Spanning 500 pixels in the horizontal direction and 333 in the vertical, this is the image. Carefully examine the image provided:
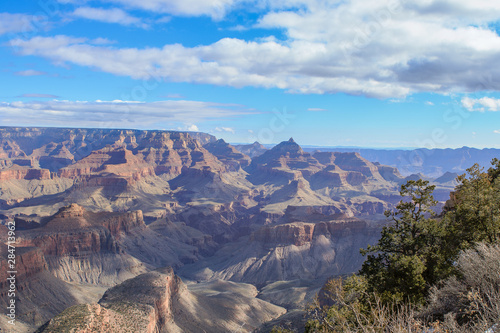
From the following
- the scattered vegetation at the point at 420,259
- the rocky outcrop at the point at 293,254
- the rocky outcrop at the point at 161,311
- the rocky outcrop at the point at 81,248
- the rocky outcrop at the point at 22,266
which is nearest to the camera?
the scattered vegetation at the point at 420,259

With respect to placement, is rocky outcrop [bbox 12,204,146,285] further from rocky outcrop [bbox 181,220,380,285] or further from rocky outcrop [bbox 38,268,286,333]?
rocky outcrop [bbox 38,268,286,333]

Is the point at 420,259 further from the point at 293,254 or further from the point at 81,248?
the point at 81,248

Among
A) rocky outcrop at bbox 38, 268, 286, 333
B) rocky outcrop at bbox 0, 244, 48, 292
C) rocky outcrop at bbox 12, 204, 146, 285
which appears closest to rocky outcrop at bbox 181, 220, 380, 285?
rocky outcrop at bbox 12, 204, 146, 285

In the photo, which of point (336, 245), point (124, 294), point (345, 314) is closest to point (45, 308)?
point (124, 294)

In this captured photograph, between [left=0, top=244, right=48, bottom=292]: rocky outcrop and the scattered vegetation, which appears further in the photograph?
[left=0, top=244, right=48, bottom=292]: rocky outcrop

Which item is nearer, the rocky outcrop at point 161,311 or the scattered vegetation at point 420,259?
the scattered vegetation at point 420,259

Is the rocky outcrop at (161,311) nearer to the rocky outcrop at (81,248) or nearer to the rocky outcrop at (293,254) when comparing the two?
the rocky outcrop at (293,254)

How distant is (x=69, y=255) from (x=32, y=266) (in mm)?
37129

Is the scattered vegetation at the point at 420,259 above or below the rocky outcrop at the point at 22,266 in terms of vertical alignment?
above

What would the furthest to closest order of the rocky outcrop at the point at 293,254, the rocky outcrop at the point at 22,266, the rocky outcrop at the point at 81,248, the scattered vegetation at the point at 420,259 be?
1. the rocky outcrop at the point at 293,254
2. the rocky outcrop at the point at 81,248
3. the rocky outcrop at the point at 22,266
4. the scattered vegetation at the point at 420,259

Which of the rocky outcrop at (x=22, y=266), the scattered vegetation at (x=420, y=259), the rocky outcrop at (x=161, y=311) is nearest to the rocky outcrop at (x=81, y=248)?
the rocky outcrop at (x=22, y=266)

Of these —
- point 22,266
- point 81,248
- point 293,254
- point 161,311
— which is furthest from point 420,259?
point 81,248

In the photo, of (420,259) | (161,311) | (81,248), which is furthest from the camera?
(81,248)

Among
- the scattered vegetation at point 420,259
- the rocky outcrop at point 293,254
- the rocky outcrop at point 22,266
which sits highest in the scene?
the scattered vegetation at point 420,259
